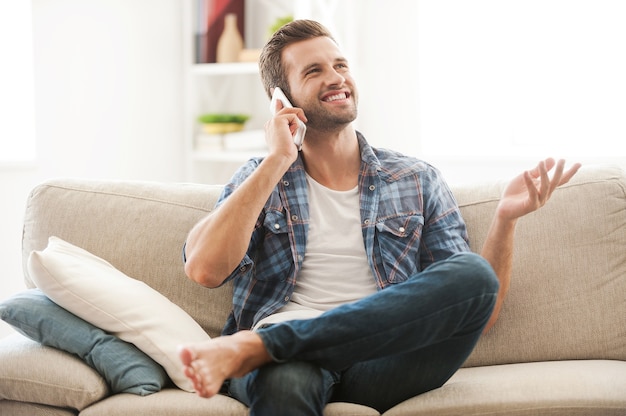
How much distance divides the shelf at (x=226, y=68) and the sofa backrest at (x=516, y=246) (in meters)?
1.75

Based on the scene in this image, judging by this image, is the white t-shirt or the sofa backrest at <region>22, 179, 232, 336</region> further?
the sofa backrest at <region>22, 179, 232, 336</region>

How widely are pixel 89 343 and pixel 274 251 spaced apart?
0.50 metres

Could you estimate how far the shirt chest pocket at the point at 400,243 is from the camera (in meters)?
2.08

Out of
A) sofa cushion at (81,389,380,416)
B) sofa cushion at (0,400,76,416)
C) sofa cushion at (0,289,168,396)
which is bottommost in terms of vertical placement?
sofa cushion at (0,400,76,416)

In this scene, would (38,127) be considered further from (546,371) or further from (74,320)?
(546,371)

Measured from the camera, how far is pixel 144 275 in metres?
2.27

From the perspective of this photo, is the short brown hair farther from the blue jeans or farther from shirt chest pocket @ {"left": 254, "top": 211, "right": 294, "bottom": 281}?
the blue jeans

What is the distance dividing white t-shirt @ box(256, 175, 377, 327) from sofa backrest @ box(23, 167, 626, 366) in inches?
11.2

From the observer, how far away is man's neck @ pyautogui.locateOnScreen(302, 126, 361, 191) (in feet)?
7.37

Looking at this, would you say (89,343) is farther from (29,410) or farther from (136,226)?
(136,226)

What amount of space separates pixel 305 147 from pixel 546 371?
0.86 meters

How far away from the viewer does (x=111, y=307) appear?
6.50 feet

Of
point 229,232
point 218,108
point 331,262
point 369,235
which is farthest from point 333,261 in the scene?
point 218,108

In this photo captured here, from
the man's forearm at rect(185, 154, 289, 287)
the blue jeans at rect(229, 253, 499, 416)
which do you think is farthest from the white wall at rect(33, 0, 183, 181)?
the blue jeans at rect(229, 253, 499, 416)
